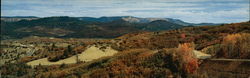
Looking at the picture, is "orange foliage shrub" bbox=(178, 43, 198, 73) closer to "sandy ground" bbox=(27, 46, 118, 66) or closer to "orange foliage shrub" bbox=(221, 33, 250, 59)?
"orange foliage shrub" bbox=(221, 33, 250, 59)

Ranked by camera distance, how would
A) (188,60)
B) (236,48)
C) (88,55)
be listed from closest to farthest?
(188,60) < (236,48) < (88,55)

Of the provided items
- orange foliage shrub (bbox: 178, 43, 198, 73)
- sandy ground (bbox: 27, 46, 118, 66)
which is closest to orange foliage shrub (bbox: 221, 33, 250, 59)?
orange foliage shrub (bbox: 178, 43, 198, 73)

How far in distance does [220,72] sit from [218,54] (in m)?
4.25

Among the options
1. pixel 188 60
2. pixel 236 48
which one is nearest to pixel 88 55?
pixel 188 60

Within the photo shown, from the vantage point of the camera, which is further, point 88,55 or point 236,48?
point 88,55

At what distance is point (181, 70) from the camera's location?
2052 centimetres

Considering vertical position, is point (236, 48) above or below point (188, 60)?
above

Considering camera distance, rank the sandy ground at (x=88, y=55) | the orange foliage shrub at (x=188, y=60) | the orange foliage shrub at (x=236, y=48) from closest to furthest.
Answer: the orange foliage shrub at (x=188, y=60) → the orange foliage shrub at (x=236, y=48) → the sandy ground at (x=88, y=55)

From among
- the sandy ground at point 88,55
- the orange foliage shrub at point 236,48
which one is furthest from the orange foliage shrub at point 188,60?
the sandy ground at point 88,55

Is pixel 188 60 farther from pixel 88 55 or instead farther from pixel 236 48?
pixel 88 55

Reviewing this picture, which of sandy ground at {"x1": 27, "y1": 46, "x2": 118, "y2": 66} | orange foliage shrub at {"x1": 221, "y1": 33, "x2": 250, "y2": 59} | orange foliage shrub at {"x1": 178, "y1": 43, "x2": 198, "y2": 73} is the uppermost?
orange foliage shrub at {"x1": 221, "y1": 33, "x2": 250, "y2": 59}

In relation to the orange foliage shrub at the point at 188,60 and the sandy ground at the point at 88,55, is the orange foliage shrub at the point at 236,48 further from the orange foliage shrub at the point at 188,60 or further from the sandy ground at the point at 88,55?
the sandy ground at the point at 88,55

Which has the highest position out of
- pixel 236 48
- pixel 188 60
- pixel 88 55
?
pixel 236 48

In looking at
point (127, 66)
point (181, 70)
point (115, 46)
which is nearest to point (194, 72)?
point (181, 70)
